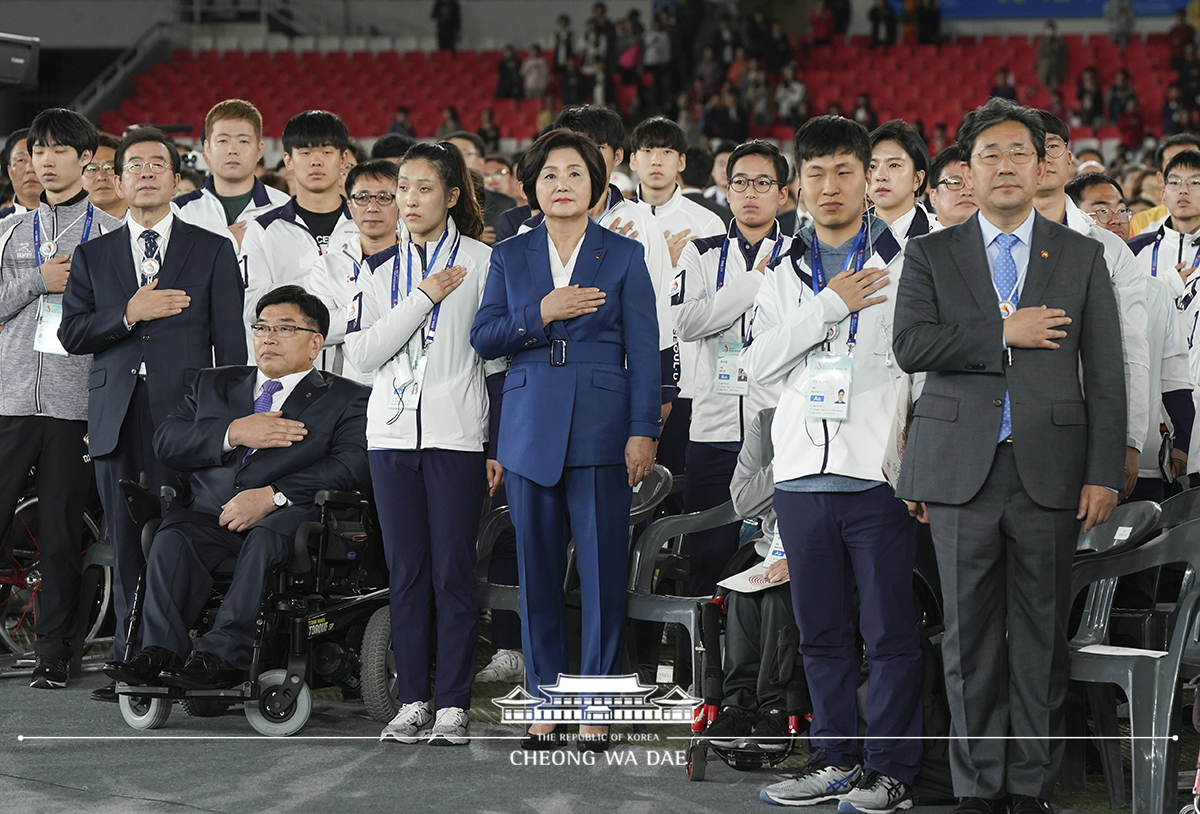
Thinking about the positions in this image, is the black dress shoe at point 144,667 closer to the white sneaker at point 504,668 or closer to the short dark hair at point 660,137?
the white sneaker at point 504,668

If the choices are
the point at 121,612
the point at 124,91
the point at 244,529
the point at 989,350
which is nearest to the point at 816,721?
the point at 989,350

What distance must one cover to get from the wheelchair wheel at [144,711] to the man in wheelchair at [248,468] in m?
0.14

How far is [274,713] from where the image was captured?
4.04 meters

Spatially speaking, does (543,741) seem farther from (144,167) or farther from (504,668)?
(144,167)

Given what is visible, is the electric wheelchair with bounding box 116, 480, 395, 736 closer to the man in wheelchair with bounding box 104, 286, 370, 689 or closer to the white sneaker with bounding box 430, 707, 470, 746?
the man in wheelchair with bounding box 104, 286, 370, 689

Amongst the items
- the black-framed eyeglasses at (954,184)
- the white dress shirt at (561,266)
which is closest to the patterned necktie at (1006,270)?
the white dress shirt at (561,266)

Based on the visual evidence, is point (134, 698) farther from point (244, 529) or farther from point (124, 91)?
point (124, 91)

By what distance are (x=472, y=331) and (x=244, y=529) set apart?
99 centimetres

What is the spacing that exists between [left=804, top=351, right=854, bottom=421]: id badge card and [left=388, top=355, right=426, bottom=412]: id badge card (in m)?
1.12

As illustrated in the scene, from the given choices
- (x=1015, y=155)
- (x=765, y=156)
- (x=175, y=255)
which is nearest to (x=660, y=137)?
(x=765, y=156)

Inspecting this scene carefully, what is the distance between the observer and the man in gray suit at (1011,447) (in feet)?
10.2

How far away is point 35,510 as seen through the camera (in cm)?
505

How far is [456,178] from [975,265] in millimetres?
1579

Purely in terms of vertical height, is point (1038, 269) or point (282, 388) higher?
point (1038, 269)
